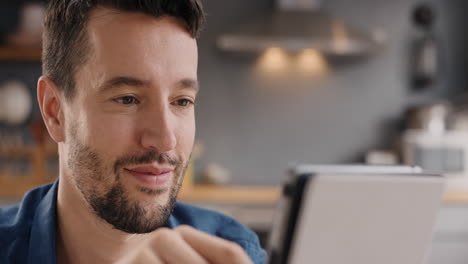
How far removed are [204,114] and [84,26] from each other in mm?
2928

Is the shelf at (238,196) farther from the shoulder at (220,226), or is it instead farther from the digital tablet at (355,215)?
the digital tablet at (355,215)

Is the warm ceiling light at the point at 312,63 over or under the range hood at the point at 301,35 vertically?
under

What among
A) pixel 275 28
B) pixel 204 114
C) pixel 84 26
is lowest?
pixel 204 114

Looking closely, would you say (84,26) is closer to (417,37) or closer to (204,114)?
(204,114)

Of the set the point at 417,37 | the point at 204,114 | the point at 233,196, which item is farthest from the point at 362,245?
the point at 417,37

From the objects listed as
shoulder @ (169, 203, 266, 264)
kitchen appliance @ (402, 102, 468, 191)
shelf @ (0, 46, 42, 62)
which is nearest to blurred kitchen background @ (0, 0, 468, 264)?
shelf @ (0, 46, 42, 62)

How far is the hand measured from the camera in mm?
490

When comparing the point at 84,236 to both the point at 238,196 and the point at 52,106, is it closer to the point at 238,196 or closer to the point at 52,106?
the point at 52,106

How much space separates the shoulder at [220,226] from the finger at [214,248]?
22.6 inches

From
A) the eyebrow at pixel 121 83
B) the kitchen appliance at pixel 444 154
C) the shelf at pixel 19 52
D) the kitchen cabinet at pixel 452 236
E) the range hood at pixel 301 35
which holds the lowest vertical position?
the kitchen cabinet at pixel 452 236

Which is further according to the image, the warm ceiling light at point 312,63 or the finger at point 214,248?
the warm ceiling light at point 312,63

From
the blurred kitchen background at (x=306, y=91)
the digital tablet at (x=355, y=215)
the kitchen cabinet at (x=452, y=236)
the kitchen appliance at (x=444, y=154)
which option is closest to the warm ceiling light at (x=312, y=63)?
the blurred kitchen background at (x=306, y=91)

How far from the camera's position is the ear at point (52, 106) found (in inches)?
37.3

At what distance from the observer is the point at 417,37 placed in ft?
12.7
